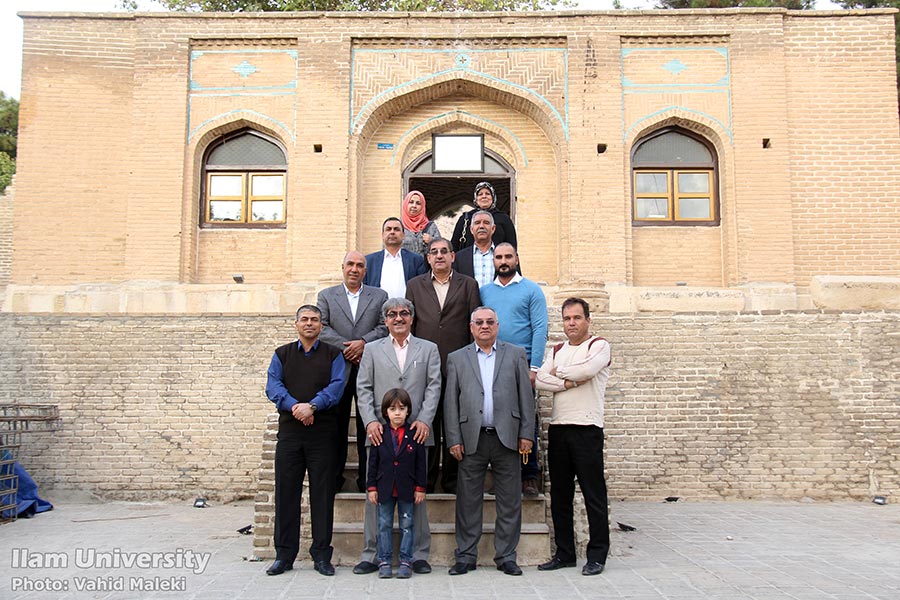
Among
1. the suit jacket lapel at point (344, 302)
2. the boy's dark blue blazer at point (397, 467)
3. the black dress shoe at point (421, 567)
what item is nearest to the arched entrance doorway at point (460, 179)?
the suit jacket lapel at point (344, 302)

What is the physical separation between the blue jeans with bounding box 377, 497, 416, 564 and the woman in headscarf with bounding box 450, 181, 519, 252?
2.47m

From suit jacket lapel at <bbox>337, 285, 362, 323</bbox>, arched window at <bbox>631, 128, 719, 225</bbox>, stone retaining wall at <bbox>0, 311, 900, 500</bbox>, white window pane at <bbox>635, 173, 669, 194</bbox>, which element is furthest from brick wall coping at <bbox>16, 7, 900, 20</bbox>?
suit jacket lapel at <bbox>337, 285, 362, 323</bbox>

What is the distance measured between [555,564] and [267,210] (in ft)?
30.8

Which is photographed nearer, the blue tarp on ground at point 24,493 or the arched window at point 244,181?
the blue tarp on ground at point 24,493

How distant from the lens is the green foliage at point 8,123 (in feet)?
93.1

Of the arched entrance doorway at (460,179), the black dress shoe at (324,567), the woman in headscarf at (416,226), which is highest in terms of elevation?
the arched entrance doorway at (460,179)

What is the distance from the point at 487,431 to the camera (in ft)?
19.4

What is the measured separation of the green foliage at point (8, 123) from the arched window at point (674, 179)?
77.8 feet

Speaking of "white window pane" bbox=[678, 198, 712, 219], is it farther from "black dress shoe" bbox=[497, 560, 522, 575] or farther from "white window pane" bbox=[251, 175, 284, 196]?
"black dress shoe" bbox=[497, 560, 522, 575]

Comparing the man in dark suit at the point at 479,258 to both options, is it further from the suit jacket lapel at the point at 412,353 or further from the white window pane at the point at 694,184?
the white window pane at the point at 694,184

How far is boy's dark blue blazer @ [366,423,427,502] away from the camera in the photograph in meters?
5.73

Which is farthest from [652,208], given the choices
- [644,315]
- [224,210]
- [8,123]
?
[8,123]

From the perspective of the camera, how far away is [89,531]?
25.1 ft

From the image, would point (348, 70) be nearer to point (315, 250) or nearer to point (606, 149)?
point (315, 250)
